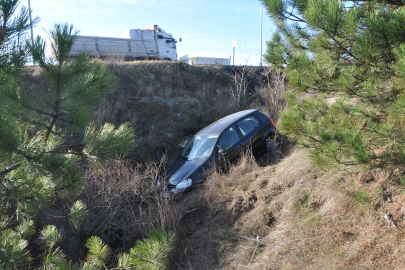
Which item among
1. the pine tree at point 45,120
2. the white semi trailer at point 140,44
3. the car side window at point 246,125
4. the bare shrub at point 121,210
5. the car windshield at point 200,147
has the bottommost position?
the bare shrub at point 121,210

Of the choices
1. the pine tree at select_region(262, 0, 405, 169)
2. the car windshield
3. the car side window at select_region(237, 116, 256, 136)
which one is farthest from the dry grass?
the car side window at select_region(237, 116, 256, 136)

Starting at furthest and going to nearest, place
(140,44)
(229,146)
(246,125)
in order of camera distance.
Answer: (140,44) < (246,125) < (229,146)

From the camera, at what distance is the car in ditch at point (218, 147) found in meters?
5.96

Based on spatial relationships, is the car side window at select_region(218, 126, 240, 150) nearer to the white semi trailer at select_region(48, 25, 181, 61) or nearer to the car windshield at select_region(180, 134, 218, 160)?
the car windshield at select_region(180, 134, 218, 160)

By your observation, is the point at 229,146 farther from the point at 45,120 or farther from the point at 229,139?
the point at 45,120

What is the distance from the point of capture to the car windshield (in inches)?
261

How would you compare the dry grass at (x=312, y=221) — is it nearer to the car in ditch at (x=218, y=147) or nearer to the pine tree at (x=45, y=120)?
the car in ditch at (x=218, y=147)

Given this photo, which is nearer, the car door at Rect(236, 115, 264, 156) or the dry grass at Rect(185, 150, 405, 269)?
the dry grass at Rect(185, 150, 405, 269)

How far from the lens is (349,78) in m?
3.12

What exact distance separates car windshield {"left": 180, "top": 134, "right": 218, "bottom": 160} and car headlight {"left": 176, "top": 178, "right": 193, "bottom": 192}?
0.90 m

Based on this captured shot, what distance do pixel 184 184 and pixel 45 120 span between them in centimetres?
376

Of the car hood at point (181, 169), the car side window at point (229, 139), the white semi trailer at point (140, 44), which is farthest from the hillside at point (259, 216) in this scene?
the white semi trailer at point (140, 44)

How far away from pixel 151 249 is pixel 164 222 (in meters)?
1.59

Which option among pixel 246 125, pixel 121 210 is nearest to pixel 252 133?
pixel 246 125
